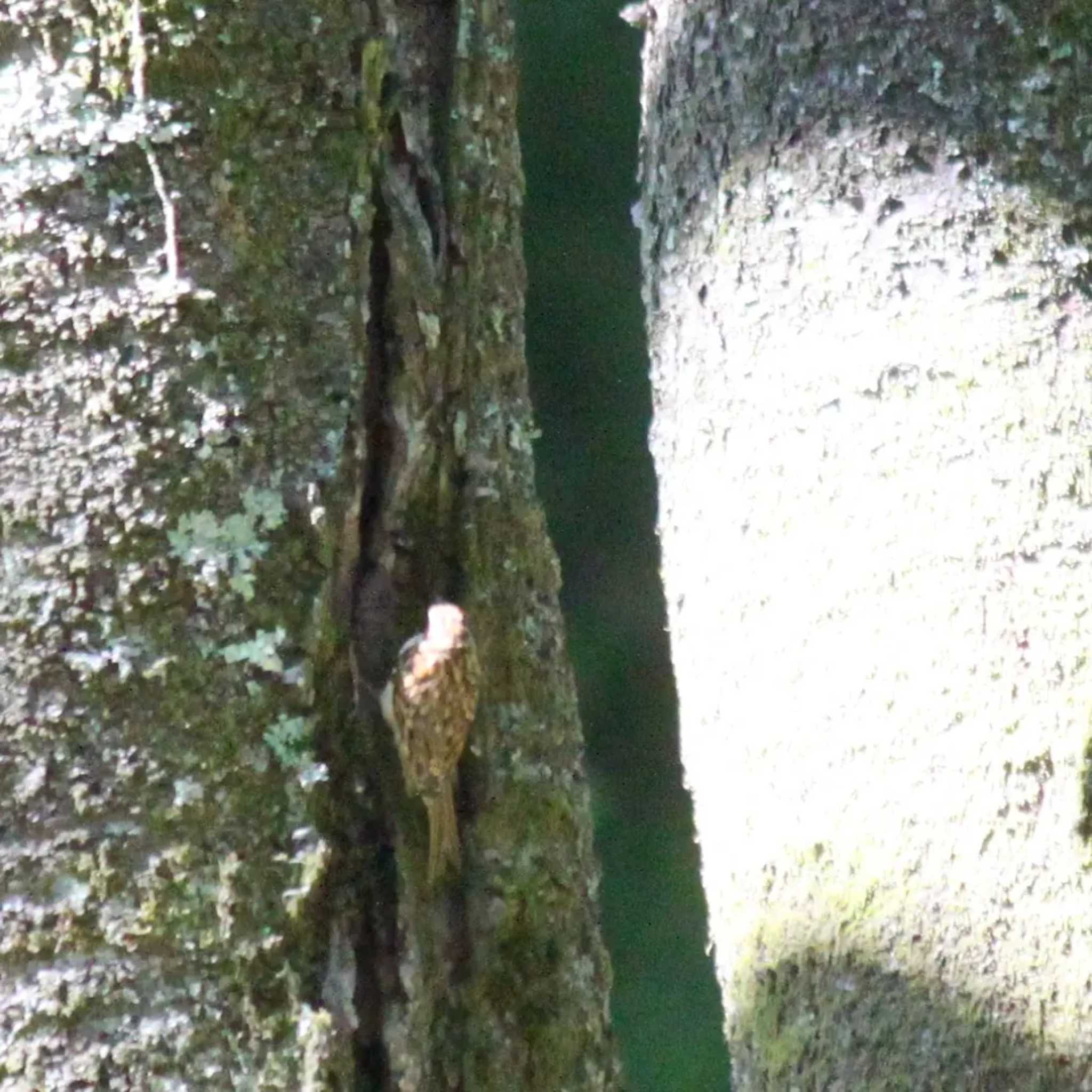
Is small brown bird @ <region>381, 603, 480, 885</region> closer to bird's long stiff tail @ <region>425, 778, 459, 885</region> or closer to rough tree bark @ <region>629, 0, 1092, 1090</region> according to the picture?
bird's long stiff tail @ <region>425, 778, 459, 885</region>

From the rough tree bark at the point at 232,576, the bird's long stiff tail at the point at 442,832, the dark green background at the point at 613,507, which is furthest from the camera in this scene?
the dark green background at the point at 613,507

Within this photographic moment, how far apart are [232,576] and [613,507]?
236cm

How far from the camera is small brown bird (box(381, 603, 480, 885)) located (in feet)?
3.74

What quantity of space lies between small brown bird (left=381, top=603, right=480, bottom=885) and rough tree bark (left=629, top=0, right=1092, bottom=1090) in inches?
13.0

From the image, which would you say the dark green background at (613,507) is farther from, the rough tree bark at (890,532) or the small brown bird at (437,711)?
the small brown bird at (437,711)

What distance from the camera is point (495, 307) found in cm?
130

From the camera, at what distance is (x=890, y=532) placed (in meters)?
1.39

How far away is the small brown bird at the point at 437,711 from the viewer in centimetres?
114

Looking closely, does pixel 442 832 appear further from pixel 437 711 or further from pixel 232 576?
pixel 232 576

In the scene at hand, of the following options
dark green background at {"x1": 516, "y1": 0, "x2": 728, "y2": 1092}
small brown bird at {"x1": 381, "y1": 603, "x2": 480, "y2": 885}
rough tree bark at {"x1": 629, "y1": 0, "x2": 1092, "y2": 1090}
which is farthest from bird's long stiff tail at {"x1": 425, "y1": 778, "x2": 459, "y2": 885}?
dark green background at {"x1": 516, "y1": 0, "x2": 728, "y2": 1092}

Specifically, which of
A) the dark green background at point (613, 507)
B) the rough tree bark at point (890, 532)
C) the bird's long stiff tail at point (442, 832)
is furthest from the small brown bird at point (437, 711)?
the dark green background at point (613, 507)

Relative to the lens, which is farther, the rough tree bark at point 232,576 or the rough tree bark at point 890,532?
the rough tree bark at point 890,532

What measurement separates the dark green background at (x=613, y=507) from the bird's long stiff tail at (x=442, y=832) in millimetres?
2122

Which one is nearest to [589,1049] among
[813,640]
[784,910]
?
[784,910]
